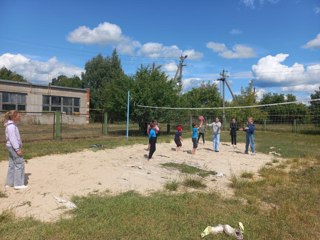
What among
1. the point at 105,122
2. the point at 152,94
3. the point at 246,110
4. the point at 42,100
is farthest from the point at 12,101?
the point at 246,110

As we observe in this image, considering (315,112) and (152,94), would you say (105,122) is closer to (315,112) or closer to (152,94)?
(152,94)

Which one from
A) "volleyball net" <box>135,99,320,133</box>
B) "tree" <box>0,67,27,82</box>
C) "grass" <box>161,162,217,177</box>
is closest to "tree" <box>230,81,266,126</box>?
"volleyball net" <box>135,99,320,133</box>

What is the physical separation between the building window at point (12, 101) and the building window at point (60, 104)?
2.27m

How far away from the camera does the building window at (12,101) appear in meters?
29.9

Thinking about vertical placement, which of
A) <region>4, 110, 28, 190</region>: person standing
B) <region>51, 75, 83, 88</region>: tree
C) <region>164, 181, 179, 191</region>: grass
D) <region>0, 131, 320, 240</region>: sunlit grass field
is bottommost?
<region>0, 131, 320, 240</region>: sunlit grass field

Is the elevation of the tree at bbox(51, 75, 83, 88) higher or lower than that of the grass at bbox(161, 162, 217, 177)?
higher

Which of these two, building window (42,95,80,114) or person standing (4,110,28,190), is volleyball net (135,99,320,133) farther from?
person standing (4,110,28,190)

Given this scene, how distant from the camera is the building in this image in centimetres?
3008

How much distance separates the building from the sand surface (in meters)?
16.6

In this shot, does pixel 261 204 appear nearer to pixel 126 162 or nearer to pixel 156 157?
pixel 126 162

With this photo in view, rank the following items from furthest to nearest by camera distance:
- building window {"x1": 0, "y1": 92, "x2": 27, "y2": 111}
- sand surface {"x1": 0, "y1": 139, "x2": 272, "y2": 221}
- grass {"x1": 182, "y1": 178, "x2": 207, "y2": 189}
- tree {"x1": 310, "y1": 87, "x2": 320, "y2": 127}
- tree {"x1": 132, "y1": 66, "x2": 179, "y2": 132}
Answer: tree {"x1": 310, "y1": 87, "x2": 320, "y2": 127} < building window {"x1": 0, "y1": 92, "x2": 27, "y2": 111} < tree {"x1": 132, "y1": 66, "x2": 179, "y2": 132} < grass {"x1": 182, "y1": 178, "x2": 207, "y2": 189} < sand surface {"x1": 0, "y1": 139, "x2": 272, "y2": 221}

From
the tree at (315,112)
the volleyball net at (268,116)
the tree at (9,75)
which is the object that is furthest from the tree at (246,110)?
the tree at (9,75)

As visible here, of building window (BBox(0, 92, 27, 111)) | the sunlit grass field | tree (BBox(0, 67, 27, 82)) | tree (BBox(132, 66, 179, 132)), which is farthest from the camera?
tree (BBox(0, 67, 27, 82))

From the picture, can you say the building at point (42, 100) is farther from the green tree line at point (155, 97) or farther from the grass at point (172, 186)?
the grass at point (172, 186)
